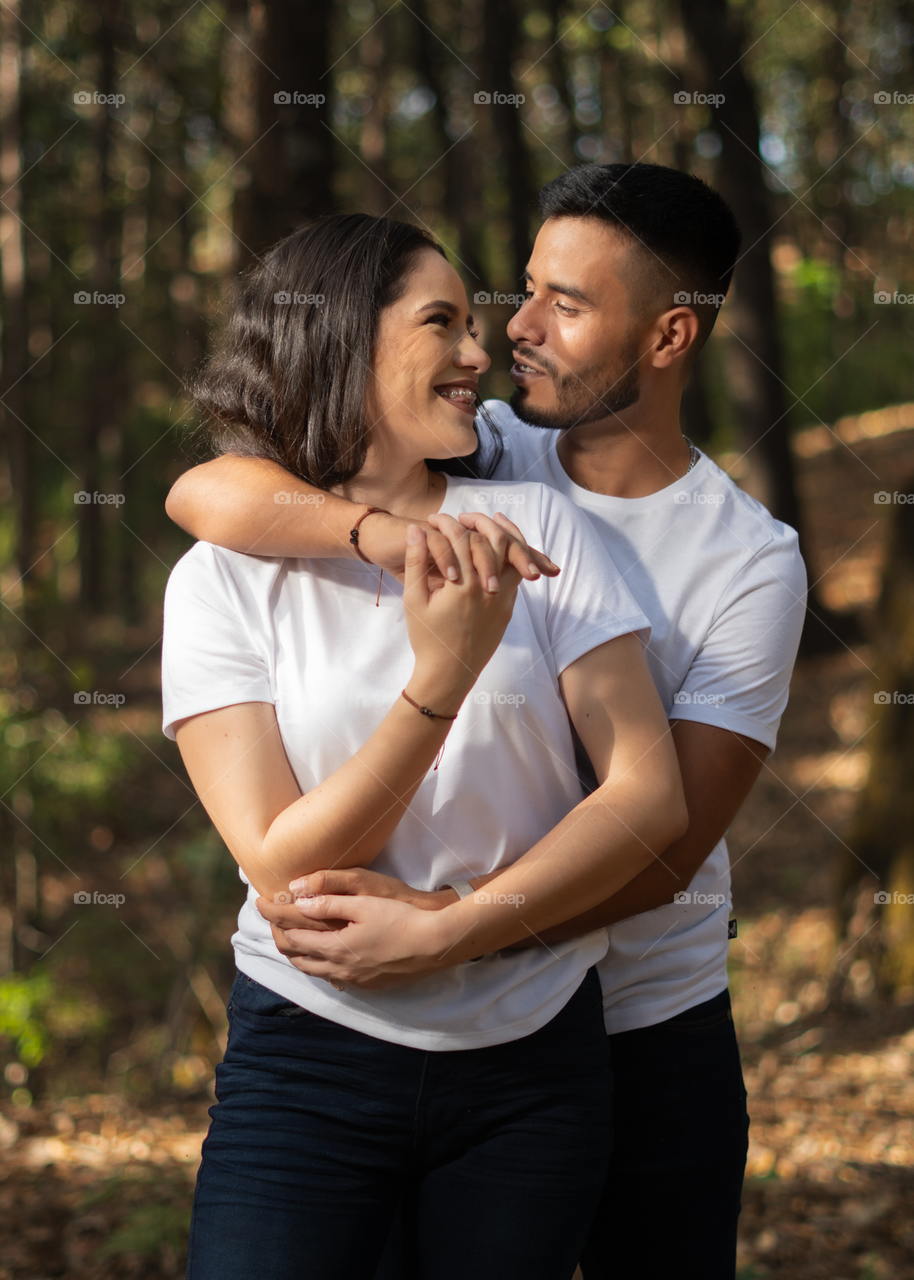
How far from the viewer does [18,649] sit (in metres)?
5.95

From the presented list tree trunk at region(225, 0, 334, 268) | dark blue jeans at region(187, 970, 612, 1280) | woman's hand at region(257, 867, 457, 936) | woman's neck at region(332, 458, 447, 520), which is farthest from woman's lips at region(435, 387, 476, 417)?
tree trunk at region(225, 0, 334, 268)


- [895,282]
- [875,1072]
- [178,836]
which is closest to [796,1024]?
[875,1072]

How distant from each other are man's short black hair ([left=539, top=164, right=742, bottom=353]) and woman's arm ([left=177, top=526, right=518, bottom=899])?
0.90 metres

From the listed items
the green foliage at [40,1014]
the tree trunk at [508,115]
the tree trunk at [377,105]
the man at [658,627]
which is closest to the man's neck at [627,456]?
the man at [658,627]

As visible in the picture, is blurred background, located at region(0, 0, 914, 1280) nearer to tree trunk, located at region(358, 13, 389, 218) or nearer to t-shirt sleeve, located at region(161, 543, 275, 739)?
tree trunk, located at region(358, 13, 389, 218)

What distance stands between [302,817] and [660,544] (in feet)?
2.57

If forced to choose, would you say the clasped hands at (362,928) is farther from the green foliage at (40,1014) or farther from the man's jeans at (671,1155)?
the green foliage at (40,1014)

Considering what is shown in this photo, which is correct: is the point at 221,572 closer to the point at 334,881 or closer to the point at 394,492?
the point at 394,492

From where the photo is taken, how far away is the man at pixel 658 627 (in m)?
1.76

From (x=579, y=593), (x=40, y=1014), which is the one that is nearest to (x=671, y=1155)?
(x=579, y=593)

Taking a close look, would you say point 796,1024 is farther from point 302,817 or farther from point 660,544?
point 302,817

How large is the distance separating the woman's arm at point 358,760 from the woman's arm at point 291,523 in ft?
0.14

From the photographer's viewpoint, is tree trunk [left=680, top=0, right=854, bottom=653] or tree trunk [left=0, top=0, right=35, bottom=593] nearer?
tree trunk [left=0, top=0, right=35, bottom=593]

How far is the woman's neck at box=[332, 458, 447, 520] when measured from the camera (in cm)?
181
